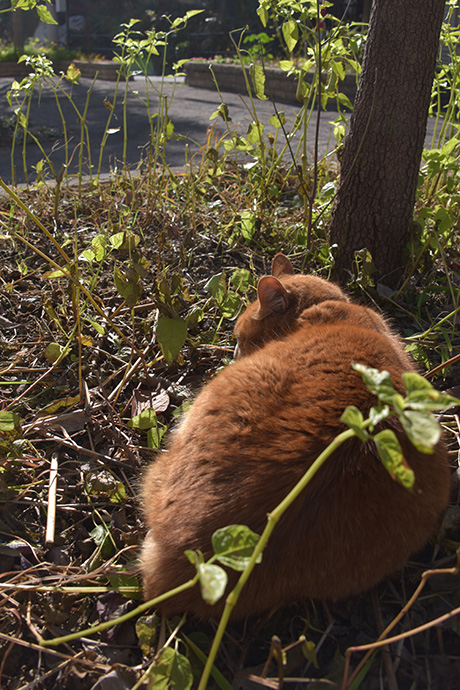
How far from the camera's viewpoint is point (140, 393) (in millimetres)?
2523

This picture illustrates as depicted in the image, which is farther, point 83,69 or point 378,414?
point 83,69

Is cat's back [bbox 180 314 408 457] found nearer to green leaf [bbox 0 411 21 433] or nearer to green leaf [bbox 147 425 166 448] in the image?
green leaf [bbox 147 425 166 448]

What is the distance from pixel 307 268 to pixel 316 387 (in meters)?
1.84

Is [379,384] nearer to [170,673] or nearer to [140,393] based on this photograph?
[170,673]

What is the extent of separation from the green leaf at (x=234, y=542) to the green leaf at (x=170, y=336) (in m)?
1.22

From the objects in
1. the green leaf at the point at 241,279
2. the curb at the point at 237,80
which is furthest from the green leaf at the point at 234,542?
the curb at the point at 237,80

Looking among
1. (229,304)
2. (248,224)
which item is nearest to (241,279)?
(229,304)

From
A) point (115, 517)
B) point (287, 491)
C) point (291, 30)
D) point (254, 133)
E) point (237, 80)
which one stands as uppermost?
point (237, 80)

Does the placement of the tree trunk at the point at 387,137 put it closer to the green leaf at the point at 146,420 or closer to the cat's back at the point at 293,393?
the cat's back at the point at 293,393

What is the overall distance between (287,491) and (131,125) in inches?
355

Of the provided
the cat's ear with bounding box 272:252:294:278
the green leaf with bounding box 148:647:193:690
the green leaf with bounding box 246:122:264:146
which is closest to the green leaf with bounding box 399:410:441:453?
the green leaf with bounding box 148:647:193:690

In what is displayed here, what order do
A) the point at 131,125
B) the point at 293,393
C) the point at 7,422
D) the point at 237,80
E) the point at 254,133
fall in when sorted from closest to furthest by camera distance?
the point at 293,393 < the point at 7,422 < the point at 254,133 < the point at 131,125 < the point at 237,80

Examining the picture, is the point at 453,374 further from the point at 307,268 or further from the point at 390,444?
the point at 390,444

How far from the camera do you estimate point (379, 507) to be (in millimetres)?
1521
